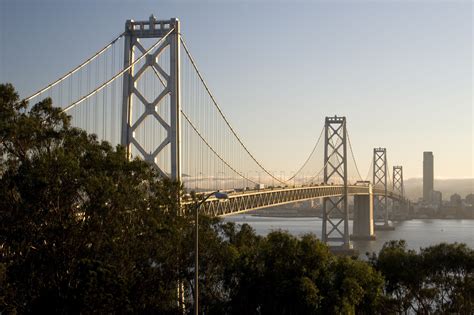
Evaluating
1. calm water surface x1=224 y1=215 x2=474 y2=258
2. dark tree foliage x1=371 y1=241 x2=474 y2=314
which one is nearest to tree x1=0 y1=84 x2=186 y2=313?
dark tree foliage x1=371 y1=241 x2=474 y2=314

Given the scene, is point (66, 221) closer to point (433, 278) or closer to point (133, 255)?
point (133, 255)

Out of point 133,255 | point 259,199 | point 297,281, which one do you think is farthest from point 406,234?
point 133,255

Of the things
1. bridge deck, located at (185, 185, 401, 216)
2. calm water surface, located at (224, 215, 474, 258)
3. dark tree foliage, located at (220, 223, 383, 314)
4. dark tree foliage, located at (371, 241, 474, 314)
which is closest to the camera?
dark tree foliage, located at (220, 223, 383, 314)

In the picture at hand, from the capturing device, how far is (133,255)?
1922 centimetres

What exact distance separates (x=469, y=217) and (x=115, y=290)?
487 ft

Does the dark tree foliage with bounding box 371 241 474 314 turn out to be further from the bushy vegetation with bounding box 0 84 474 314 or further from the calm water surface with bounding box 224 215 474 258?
the calm water surface with bounding box 224 215 474 258

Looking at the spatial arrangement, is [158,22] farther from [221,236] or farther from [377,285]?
[377,285]

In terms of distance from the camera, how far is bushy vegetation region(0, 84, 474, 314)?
1734cm

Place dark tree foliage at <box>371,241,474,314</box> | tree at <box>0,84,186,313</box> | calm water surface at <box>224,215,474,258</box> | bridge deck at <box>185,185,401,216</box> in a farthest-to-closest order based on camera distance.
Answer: calm water surface at <box>224,215,474,258</box> < bridge deck at <box>185,185,401,216</box> < dark tree foliage at <box>371,241,474,314</box> < tree at <box>0,84,186,313</box>

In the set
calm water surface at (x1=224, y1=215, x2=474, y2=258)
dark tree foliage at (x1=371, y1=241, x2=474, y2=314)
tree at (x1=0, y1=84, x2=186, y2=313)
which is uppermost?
tree at (x1=0, y1=84, x2=186, y2=313)

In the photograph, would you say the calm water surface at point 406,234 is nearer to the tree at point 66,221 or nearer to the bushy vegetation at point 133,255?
the bushy vegetation at point 133,255

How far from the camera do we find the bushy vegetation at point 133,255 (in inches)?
683

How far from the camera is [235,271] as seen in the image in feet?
68.8

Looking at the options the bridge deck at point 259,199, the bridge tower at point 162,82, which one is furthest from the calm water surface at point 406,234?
the bridge tower at point 162,82
